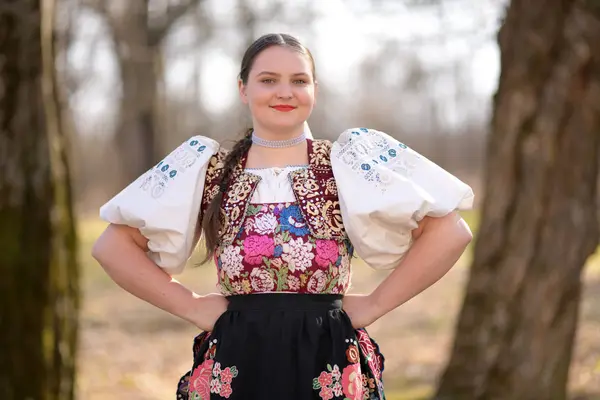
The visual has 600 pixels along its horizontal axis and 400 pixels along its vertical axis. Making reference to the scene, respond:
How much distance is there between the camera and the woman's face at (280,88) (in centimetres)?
242

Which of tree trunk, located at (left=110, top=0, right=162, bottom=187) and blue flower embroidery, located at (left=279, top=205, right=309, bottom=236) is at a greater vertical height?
blue flower embroidery, located at (left=279, top=205, right=309, bottom=236)

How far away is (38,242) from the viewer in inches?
161

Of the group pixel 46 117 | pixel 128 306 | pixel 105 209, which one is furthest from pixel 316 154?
Answer: pixel 128 306

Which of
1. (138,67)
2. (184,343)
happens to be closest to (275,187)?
(184,343)

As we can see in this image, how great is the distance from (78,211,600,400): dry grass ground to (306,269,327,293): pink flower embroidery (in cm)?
293

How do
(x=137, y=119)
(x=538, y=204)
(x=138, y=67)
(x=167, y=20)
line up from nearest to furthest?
(x=538, y=204), (x=167, y=20), (x=138, y=67), (x=137, y=119)

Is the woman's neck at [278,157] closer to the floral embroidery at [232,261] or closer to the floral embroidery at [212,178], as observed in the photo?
the floral embroidery at [212,178]

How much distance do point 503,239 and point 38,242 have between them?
7.54ft

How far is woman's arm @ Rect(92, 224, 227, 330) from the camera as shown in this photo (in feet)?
8.07

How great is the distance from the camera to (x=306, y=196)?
2395mm

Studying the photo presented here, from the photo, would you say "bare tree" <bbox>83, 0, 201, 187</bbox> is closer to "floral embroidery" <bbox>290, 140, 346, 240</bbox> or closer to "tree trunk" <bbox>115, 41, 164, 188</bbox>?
"tree trunk" <bbox>115, 41, 164, 188</bbox>

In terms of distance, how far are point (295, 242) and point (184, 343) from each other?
6.20 meters

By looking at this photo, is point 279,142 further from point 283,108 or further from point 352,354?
point 352,354

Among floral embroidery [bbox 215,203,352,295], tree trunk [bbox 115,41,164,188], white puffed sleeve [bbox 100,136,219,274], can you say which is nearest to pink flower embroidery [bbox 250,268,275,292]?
floral embroidery [bbox 215,203,352,295]
